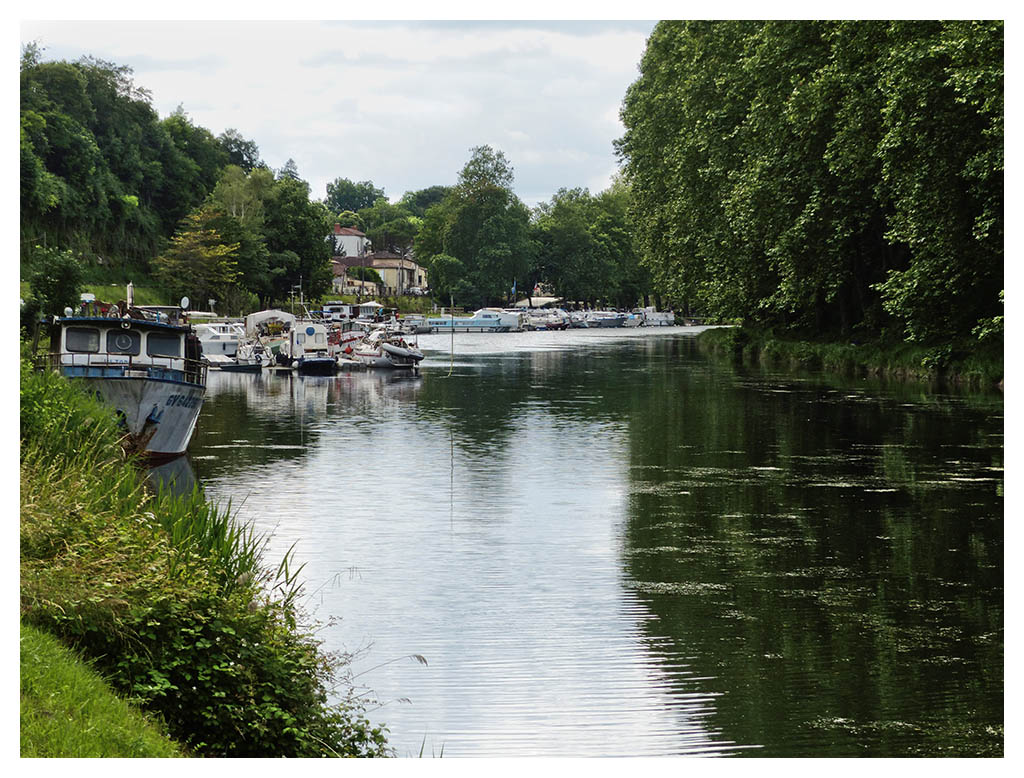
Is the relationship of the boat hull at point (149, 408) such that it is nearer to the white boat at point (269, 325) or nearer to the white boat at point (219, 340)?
the white boat at point (219, 340)

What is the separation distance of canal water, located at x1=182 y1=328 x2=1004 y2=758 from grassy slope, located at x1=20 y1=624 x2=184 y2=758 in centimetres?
249

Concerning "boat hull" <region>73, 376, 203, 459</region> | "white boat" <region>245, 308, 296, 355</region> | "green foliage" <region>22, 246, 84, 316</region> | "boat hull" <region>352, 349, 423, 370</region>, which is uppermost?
"green foliage" <region>22, 246, 84, 316</region>

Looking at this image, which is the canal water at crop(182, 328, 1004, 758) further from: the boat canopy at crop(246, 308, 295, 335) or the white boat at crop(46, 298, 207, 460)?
the boat canopy at crop(246, 308, 295, 335)

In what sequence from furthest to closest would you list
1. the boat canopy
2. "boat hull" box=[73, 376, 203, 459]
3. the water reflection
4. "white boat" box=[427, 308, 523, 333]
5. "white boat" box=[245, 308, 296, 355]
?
"white boat" box=[427, 308, 523, 333] → the boat canopy → "white boat" box=[245, 308, 296, 355] → "boat hull" box=[73, 376, 203, 459] → the water reflection

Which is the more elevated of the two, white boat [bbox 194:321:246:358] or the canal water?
white boat [bbox 194:321:246:358]

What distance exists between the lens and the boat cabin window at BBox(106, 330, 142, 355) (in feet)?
86.0

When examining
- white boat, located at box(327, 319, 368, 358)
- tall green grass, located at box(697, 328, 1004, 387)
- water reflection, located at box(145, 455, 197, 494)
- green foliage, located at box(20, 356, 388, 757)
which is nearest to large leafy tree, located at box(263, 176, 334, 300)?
white boat, located at box(327, 319, 368, 358)

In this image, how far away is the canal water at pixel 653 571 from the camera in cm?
1025

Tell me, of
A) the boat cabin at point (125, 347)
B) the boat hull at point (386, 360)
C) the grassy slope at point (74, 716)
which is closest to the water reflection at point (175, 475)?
the boat cabin at point (125, 347)

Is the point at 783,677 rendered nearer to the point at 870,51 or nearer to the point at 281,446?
the point at 281,446

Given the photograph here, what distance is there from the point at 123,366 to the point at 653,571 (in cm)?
1347

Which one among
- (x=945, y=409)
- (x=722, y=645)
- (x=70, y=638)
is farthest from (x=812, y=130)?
(x=70, y=638)

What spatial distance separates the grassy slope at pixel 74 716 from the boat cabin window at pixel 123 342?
18910 mm

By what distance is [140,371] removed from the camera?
2470 centimetres
